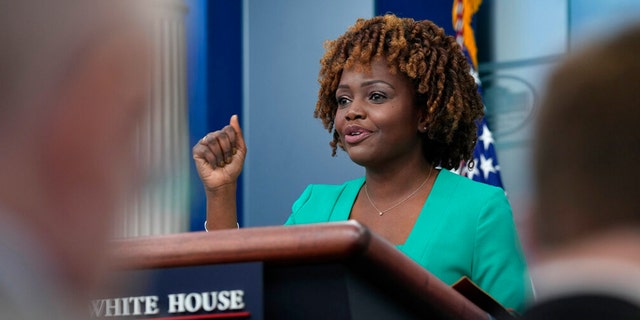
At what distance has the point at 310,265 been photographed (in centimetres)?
155

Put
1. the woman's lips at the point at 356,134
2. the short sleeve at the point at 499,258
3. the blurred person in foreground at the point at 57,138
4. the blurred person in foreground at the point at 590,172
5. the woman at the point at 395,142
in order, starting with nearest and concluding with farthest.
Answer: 1. the blurred person in foreground at the point at 57,138
2. the blurred person in foreground at the point at 590,172
3. the short sleeve at the point at 499,258
4. the woman at the point at 395,142
5. the woman's lips at the point at 356,134

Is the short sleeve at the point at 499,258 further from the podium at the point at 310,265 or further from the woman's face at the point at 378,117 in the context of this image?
the podium at the point at 310,265

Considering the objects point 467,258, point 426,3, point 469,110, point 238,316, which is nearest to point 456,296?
point 238,316

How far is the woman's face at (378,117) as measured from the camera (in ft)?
9.59

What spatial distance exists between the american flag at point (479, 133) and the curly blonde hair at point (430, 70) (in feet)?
5.19

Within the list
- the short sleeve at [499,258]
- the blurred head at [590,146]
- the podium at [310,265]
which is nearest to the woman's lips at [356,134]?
the short sleeve at [499,258]

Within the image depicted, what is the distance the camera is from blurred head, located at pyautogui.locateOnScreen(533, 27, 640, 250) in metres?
0.99

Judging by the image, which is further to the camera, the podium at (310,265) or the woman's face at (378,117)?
the woman's face at (378,117)

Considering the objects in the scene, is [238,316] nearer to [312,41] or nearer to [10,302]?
[10,302]

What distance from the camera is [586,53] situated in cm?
100

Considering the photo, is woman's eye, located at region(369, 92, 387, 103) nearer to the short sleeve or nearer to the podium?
the short sleeve

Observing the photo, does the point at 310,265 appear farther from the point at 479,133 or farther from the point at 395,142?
the point at 479,133

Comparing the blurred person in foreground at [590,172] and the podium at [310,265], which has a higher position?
the blurred person in foreground at [590,172]

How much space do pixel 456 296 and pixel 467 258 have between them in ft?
2.96
